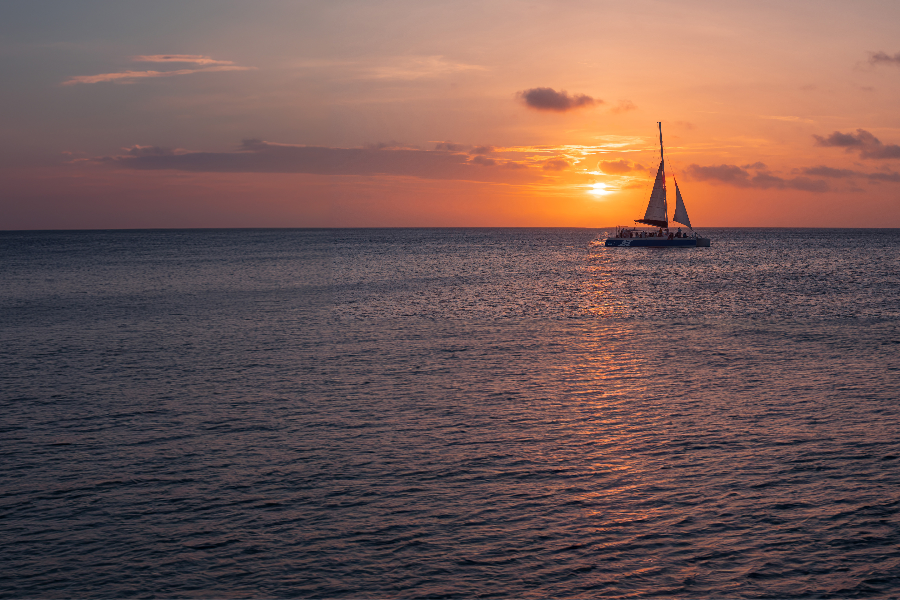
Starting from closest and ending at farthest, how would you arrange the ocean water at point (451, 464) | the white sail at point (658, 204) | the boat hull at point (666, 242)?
the ocean water at point (451, 464), the white sail at point (658, 204), the boat hull at point (666, 242)

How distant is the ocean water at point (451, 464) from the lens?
42.7 feet

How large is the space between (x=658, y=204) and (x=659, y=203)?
0.92 feet

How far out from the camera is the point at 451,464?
1858 centimetres

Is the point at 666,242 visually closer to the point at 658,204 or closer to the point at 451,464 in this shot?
the point at 658,204

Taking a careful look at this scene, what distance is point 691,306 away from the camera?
186ft

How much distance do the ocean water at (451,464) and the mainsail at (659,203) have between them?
10550cm

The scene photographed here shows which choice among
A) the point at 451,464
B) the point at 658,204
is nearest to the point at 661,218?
the point at 658,204

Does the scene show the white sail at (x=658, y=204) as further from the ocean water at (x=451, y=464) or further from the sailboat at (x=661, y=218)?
the ocean water at (x=451, y=464)

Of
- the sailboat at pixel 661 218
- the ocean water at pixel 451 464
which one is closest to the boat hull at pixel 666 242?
the sailboat at pixel 661 218

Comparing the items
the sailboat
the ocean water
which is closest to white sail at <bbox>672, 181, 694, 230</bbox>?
the sailboat

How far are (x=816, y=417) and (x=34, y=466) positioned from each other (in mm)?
22690

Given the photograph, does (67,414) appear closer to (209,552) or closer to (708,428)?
(209,552)

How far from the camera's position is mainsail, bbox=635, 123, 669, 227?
14388 centimetres

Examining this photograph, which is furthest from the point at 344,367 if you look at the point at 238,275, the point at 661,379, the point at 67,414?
the point at 238,275
